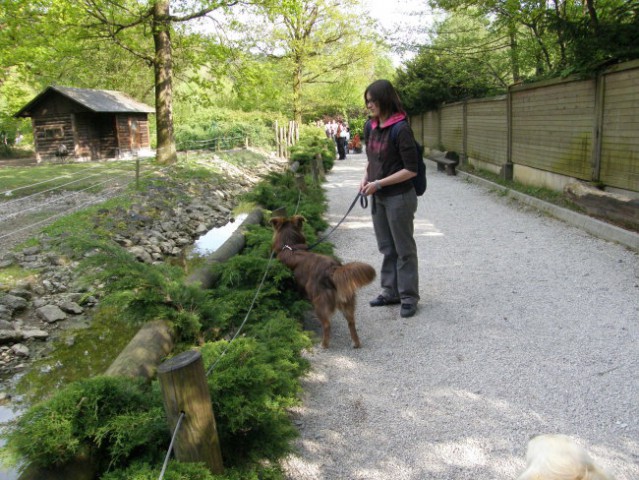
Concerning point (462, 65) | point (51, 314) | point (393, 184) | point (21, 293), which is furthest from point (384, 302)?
point (462, 65)

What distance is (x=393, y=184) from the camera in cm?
479

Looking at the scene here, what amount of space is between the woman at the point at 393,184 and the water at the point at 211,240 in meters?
4.67

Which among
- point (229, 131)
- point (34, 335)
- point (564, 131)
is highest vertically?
point (229, 131)

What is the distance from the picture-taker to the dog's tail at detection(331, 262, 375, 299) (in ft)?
13.5

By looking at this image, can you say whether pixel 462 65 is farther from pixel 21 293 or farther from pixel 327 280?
pixel 21 293

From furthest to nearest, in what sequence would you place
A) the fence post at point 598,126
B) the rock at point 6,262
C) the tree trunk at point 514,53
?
the tree trunk at point 514,53
the fence post at point 598,126
the rock at point 6,262

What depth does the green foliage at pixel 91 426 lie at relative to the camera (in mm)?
2176

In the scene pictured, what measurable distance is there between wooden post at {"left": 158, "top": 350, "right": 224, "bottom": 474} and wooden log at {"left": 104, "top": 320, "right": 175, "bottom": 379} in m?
1.23

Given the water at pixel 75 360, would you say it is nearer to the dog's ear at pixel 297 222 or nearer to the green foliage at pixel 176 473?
the dog's ear at pixel 297 222

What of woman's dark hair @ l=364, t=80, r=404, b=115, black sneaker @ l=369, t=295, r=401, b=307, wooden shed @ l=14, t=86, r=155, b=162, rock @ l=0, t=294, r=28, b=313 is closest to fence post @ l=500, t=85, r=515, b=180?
black sneaker @ l=369, t=295, r=401, b=307

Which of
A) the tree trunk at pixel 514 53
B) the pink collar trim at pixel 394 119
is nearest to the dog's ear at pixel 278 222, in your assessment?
the pink collar trim at pixel 394 119

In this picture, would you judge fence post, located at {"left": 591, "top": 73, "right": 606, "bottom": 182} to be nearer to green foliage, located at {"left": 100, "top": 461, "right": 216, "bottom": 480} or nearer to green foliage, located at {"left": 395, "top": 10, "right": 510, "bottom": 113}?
green foliage, located at {"left": 395, "top": 10, "right": 510, "bottom": 113}

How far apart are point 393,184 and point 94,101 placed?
24.1 metres

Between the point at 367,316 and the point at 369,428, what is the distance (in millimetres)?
1921
